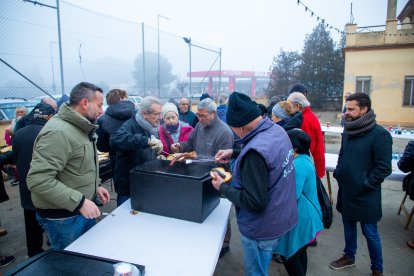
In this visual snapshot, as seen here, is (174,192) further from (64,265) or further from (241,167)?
(64,265)

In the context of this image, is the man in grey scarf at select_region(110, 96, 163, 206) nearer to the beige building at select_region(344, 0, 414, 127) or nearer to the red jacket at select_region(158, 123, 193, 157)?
the red jacket at select_region(158, 123, 193, 157)

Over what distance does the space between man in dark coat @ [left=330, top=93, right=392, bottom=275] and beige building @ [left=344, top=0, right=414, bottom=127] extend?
46.3ft

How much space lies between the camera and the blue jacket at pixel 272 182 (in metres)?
1.55

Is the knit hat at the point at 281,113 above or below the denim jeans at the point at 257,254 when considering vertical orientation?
above

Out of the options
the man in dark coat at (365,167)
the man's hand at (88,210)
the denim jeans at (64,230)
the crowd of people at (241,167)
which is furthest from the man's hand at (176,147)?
the man in dark coat at (365,167)

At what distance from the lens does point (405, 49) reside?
45.3 ft

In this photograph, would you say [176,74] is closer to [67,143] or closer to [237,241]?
[237,241]

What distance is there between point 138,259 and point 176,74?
10.1 metres

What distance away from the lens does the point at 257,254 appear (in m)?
Answer: 1.76

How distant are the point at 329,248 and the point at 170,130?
244cm

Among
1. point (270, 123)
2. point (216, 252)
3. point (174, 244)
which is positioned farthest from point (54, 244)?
point (270, 123)

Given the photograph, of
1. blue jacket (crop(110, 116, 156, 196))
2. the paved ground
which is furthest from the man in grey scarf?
the paved ground

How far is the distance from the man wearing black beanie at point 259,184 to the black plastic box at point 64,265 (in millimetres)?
687

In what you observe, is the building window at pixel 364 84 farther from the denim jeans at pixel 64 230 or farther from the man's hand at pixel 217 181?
the denim jeans at pixel 64 230
